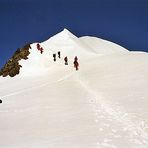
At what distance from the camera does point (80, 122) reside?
14.9 metres

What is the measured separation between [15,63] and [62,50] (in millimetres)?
12350

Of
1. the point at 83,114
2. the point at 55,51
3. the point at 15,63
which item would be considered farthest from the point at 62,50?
the point at 83,114

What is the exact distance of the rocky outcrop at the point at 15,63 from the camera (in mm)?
46094

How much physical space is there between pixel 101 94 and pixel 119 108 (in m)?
5.21

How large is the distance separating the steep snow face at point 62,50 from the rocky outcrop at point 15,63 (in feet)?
2.44

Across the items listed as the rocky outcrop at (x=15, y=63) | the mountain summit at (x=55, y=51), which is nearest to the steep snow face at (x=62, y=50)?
the mountain summit at (x=55, y=51)

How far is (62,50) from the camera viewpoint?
5966cm

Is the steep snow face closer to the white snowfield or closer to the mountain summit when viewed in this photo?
the mountain summit

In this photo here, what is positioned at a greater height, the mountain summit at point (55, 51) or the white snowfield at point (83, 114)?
the mountain summit at point (55, 51)

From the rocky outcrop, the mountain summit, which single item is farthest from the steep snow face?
the rocky outcrop

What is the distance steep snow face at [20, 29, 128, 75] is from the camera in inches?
1845

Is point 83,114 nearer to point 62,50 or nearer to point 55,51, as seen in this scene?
point 55,51

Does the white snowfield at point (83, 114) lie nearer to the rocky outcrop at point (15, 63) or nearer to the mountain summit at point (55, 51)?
the rocky outcrop at point (15, 63)

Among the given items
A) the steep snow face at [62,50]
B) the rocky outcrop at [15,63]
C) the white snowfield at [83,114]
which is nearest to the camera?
the white snowfield at [83,114]
